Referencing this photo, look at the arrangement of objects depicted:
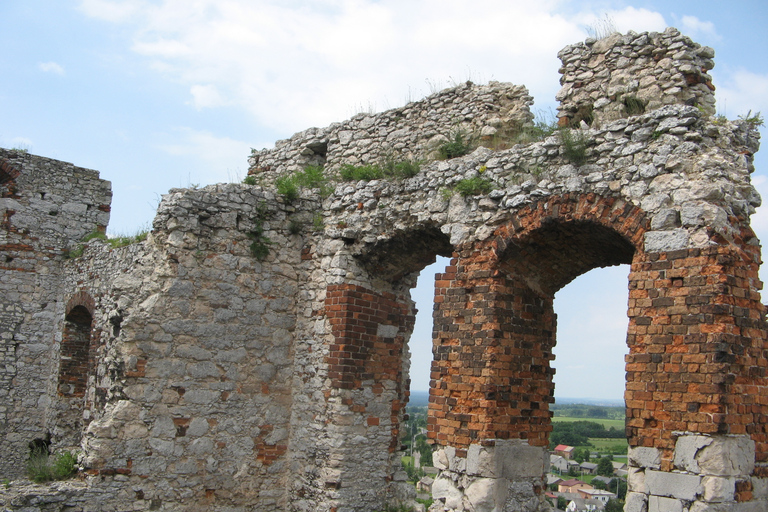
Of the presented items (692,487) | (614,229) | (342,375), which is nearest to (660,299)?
(614,229)

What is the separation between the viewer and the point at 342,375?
7359 mm

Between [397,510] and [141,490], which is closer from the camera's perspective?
[141,490]

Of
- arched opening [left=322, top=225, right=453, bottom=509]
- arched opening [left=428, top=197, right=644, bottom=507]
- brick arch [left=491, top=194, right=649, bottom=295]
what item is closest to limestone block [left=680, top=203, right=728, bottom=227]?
brick arch [left=491, top=194, right=649, bottom=295]

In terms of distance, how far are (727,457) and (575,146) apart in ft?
9.30

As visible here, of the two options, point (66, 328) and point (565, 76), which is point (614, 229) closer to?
point (565, 76)

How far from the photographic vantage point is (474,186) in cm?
640

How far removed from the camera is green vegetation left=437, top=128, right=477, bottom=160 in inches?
278

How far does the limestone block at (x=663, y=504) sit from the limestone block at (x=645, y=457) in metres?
0.22

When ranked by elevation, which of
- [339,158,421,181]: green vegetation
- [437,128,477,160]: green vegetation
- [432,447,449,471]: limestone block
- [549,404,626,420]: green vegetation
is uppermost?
[437,128,477,160]: green vegetation

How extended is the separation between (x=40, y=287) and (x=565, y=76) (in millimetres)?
9926

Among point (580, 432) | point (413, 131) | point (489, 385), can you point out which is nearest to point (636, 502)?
→ point (489, 385)

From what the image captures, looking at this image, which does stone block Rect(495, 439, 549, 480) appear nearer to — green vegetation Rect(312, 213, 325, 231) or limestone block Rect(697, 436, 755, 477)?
limestone block Rect(697, 436, 755, 477)

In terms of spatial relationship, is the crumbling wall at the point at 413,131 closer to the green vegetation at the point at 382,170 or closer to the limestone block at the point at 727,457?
the green vegetation at the point at 382,170

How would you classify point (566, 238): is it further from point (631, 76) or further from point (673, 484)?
point (673, 484)
